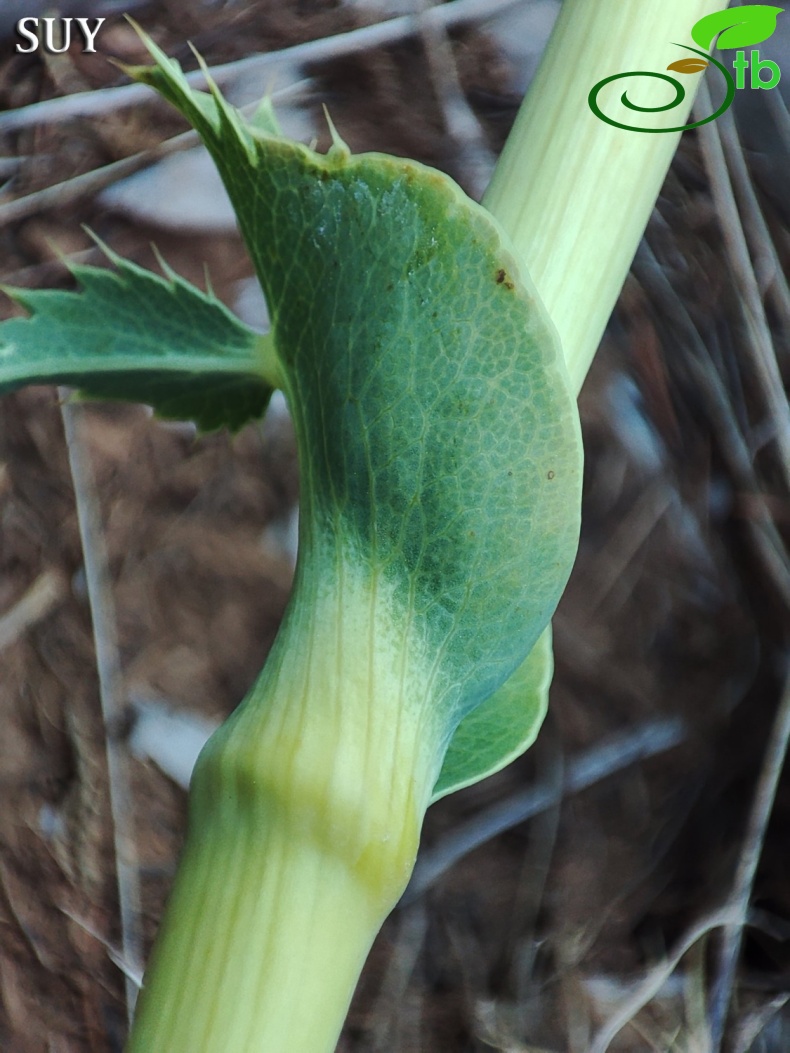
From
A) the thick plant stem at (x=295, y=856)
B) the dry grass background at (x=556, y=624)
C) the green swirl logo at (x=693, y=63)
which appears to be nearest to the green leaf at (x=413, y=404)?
the thick plant stem at (x=295, y=856)

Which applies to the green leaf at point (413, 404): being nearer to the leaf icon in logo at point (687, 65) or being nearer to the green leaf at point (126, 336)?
the green leaf at point (126, 336)

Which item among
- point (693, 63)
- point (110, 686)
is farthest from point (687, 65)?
point (110, 686)

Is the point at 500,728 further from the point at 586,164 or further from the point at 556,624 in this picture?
the point at 556,624

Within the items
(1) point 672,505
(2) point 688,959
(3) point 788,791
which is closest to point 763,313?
(1) point 672,505

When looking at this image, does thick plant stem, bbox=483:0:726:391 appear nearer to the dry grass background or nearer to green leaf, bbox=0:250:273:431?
green leaf, bbox=0:250:273:431

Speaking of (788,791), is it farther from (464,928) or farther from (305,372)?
(305,372)

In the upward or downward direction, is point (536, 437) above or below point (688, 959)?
above

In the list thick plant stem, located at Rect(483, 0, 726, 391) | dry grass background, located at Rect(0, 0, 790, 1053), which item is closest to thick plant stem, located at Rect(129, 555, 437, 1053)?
thick plant stem, located at Rect(483, 0, 726, 391)
